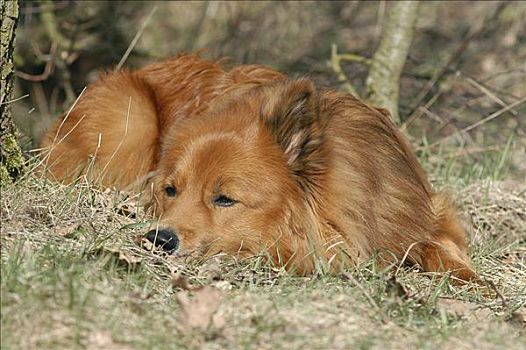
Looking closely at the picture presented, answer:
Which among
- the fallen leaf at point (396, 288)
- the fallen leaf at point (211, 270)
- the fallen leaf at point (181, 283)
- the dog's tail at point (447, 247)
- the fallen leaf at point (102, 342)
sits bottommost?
the dog's tail at point (447, 247)

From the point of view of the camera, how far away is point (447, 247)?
5.15 metres

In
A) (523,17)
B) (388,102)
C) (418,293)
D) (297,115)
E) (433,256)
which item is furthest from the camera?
(523,17)

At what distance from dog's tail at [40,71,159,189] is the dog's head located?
44.6 inches

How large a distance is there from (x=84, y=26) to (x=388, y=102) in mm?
3617

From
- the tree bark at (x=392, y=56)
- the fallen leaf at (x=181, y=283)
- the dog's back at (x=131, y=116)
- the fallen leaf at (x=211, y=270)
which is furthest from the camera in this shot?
the tree bark at (x=392, y=56)

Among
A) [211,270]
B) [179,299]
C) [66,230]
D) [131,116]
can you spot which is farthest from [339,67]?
[179,299]

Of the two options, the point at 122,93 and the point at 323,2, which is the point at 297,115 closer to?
the point at 122,93

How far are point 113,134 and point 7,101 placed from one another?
129 cm

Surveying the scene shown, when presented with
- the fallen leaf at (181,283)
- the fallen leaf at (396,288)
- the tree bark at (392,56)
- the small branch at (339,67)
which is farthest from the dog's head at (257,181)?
the small branch at (339,67)

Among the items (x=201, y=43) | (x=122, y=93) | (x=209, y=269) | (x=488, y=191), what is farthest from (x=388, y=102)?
(x=201, y=43)

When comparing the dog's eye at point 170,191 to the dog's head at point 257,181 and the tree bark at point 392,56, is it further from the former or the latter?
the tree bark at point 392,56

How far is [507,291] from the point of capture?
4.86 meters

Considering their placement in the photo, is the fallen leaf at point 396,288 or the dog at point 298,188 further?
the dog at point 298,188

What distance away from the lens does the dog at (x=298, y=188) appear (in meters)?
4.71
